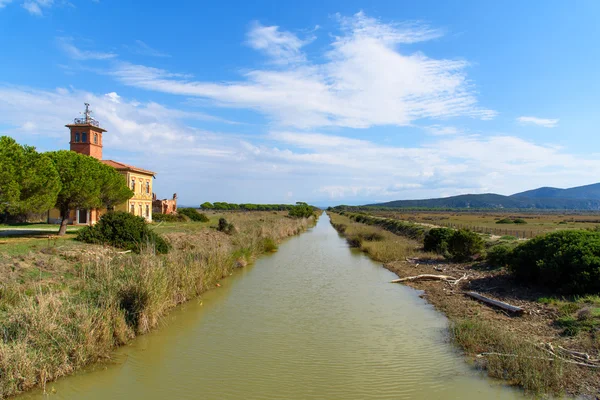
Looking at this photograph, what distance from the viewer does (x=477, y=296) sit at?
45.1 feet

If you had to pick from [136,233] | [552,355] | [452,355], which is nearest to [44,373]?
[452,355]

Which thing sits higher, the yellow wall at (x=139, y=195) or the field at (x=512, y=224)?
the yellow wall at (x=139, y=195)

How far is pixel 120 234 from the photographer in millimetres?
19297

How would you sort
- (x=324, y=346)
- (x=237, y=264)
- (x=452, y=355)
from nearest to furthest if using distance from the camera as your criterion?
1. (x=452, y=355)
2. (x=324, y=346)
3. (x=237, y=264)

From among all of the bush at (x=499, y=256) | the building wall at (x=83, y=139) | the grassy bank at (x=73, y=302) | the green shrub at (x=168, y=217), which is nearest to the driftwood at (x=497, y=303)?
the bush at (x=499, y=256)

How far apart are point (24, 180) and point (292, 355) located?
13.9 meters

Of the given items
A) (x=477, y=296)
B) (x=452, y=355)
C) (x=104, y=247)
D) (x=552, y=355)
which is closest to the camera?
(x=552, y=355)

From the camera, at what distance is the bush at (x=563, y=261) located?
1191cm

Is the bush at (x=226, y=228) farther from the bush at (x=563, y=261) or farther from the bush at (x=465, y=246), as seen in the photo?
the bush at (x=563, y=261)

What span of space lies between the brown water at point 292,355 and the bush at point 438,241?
311 inches

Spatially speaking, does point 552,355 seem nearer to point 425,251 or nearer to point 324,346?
point 324,346

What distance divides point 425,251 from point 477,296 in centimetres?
1152

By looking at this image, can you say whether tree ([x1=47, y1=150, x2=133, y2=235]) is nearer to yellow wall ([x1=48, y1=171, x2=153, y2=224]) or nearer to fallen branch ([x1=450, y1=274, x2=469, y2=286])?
yellow wall ([x1=48, y1=171, x2=153, y2=224])

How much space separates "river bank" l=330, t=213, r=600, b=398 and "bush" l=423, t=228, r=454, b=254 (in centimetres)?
432
